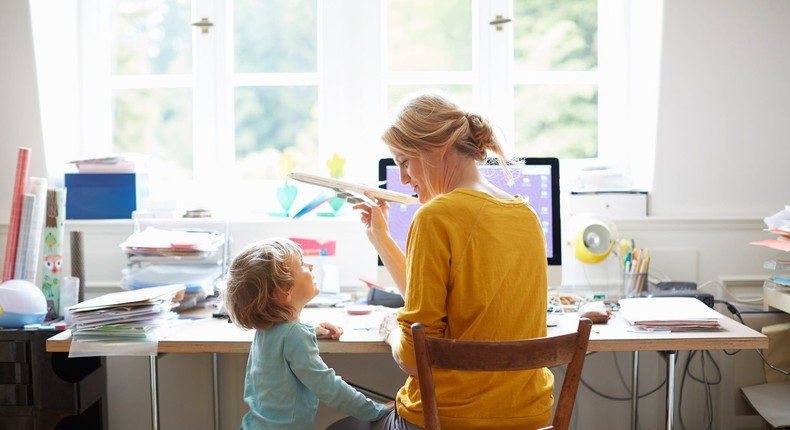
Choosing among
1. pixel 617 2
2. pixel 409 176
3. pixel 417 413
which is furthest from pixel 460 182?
pixel 617 2

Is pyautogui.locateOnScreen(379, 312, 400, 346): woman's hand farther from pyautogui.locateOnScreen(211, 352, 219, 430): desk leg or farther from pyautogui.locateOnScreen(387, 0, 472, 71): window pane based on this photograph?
pyautogui.locateOnScreen(387, 0, 472, 71): window pane

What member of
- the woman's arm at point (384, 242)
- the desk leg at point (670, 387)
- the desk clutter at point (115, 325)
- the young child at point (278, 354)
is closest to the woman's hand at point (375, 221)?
the woman's arm at point (384, 242)

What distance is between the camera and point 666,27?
9.39 feet

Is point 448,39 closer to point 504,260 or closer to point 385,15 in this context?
point 385,15

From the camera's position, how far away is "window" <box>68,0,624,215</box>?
10.2 feet

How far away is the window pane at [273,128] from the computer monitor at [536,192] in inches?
27.2

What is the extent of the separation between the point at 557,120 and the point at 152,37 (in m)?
1.68

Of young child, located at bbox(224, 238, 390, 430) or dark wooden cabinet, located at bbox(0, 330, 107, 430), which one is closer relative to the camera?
young child, located at bbox(224, 238, 390, 430)

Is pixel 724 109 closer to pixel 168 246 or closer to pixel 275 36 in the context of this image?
pixel 275 36

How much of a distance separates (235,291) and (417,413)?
21.6 inches

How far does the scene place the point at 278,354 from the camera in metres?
1.87

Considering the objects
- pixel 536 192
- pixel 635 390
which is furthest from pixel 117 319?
pixel 635 390

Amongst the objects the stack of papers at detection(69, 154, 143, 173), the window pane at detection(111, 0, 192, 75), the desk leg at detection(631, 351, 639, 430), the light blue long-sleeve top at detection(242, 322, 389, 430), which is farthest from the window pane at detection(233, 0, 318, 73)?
the desk leg at detection(631, 351, 639, 430)

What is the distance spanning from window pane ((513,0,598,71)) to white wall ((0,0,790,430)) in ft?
1.23
